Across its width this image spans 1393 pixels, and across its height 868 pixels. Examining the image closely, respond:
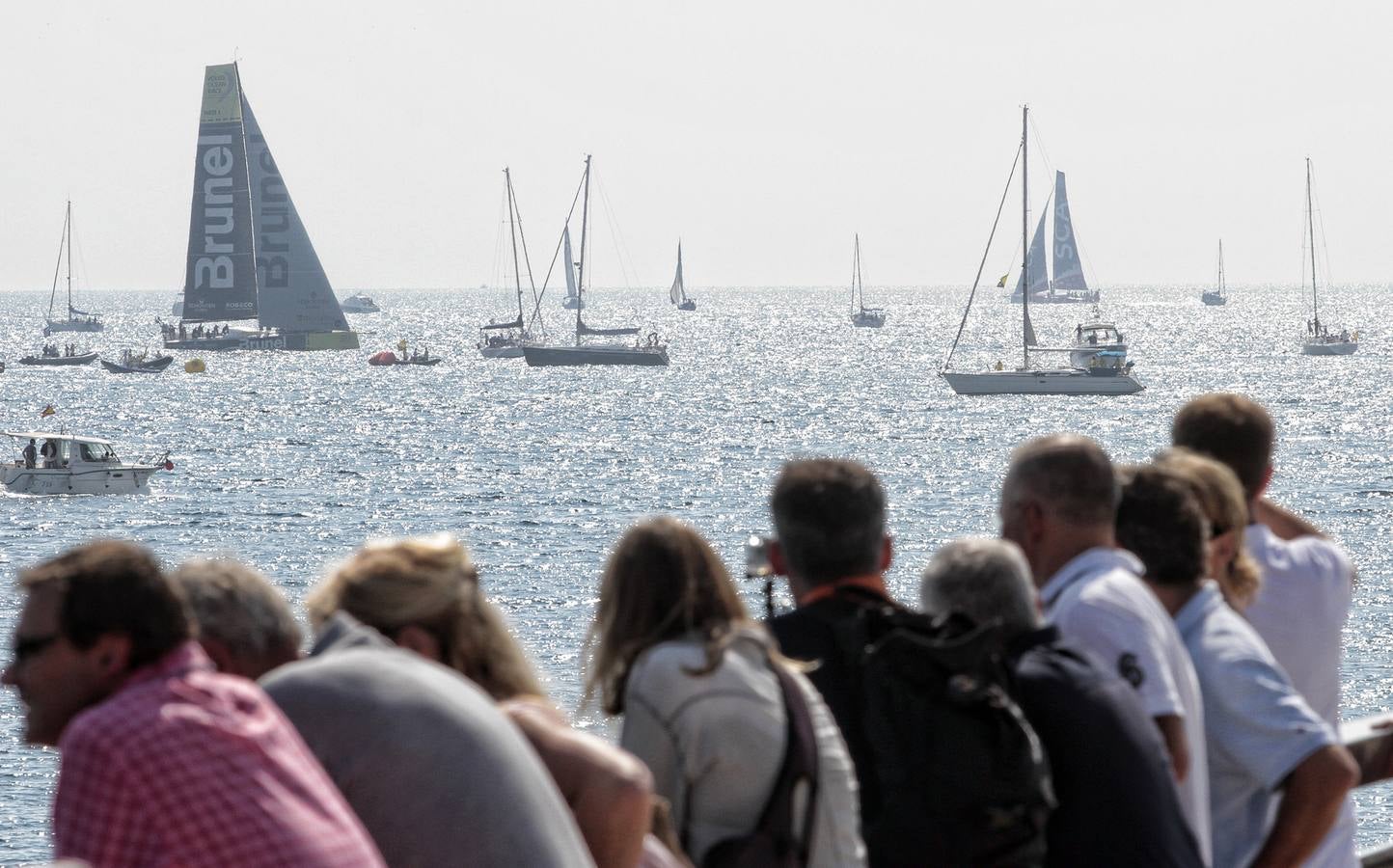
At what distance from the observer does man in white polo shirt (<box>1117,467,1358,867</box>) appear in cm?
337

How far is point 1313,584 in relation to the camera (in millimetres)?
3984

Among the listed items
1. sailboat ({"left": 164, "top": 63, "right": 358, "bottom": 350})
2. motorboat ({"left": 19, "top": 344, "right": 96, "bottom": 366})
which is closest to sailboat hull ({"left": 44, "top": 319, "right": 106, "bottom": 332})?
motorboat ({"left": 19, "top": 344, "right": 96, "bottom": 366})

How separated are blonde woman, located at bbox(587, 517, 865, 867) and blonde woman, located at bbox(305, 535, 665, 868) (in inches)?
5.8

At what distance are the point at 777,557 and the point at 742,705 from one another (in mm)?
482

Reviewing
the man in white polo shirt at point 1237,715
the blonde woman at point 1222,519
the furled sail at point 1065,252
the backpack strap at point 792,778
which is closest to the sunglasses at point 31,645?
the backpack strap at point 792,778

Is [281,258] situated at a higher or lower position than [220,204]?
lower

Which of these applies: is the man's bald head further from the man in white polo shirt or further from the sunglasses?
the sunglasses

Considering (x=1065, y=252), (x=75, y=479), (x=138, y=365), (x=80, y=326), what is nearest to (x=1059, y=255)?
Result: (x=1065, y=252)

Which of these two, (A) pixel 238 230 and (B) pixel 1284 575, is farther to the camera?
(A) pixel 238 230

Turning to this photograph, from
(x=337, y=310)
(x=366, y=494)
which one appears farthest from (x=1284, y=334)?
(x=366, y=494)

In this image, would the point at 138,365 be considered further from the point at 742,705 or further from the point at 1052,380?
the point at 742,705

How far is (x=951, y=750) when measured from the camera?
2973 mm

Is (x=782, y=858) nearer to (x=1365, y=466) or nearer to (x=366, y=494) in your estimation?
(x=366, y=494)

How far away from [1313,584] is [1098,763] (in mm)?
1157
